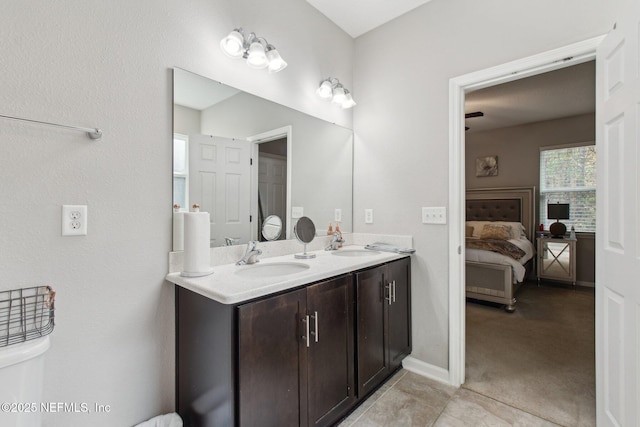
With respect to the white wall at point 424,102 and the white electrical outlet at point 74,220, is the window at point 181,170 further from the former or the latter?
the white wall at point 424,102

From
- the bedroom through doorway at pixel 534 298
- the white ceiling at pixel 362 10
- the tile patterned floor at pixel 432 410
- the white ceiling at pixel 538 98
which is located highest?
the white ceiling at pixel 362 10

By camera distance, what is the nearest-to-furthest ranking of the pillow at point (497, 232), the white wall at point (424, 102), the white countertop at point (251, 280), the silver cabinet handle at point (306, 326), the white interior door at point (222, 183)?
the white countertop at point (251, 280), the silver cabinet handle at point (306, 326), the white interior door at point (222, 183), the white wall at point (424, 102), the pillow at point (497, 232)

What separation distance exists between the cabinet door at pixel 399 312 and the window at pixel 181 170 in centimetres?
127

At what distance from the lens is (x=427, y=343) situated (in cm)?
210

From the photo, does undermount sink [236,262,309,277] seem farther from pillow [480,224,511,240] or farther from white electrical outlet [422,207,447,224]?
pillow [480,224,511,240]

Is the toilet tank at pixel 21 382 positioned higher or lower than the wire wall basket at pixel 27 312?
lower

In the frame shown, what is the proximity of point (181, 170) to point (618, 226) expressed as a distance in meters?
2.05

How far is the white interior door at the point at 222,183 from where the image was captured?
5.07 feet

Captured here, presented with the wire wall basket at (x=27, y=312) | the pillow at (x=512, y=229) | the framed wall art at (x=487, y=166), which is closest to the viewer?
the wire wall basket at (x=27, y=312)

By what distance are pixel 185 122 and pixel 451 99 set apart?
65.7 inches

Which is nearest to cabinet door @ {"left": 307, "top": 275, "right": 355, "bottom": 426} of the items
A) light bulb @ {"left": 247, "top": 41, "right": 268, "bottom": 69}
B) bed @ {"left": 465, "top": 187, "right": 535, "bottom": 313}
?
light bulb @ {"left": 247, "top": 41, "right": 268, "bottom": 69}

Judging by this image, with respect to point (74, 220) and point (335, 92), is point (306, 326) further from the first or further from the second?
point (335, 92)

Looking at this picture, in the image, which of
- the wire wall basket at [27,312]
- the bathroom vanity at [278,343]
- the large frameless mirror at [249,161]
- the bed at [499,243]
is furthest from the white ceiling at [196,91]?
the bed at [499,243]

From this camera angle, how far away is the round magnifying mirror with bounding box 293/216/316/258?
76.9 inches
